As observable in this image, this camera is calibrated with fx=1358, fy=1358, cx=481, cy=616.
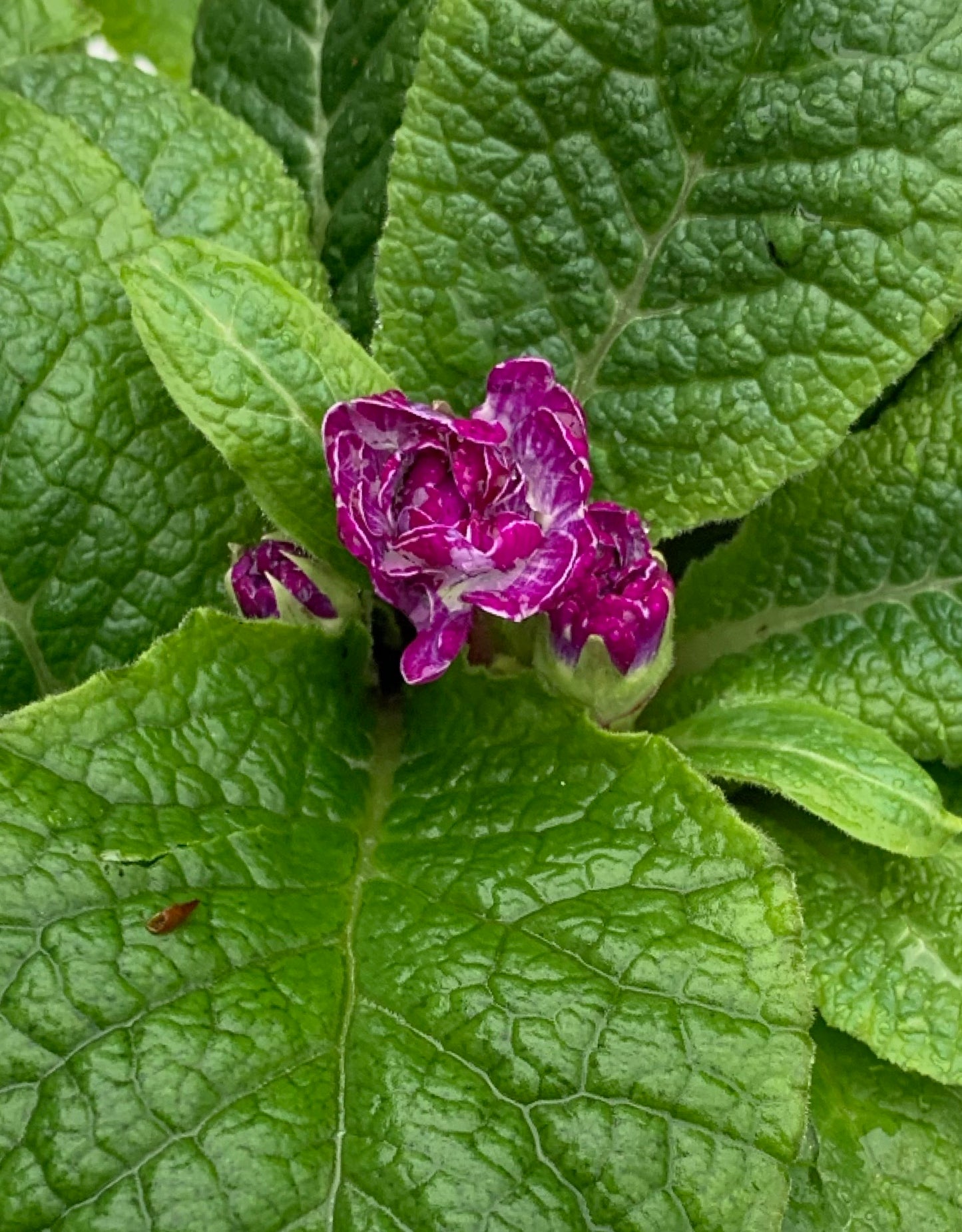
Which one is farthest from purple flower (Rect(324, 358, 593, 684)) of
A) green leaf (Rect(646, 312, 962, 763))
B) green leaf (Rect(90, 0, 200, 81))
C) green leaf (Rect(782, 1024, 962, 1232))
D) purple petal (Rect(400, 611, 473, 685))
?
green leaf (Rect(90, 0, 200, 81))

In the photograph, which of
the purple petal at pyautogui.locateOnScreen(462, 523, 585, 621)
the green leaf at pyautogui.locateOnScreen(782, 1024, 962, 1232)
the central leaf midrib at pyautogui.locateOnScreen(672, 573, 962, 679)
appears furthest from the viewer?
the central leaf midrib at pyautogui.locateOnScreen(672, 573, 962, 679)

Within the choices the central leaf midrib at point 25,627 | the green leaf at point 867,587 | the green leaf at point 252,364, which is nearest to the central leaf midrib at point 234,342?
the green leaf at point 252,364

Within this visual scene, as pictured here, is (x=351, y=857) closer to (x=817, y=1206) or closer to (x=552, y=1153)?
(x=552, y=1153)

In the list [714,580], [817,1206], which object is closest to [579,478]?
[714,580]

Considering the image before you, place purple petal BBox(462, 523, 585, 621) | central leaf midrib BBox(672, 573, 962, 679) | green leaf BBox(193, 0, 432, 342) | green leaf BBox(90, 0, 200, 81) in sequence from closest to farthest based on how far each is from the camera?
1. purple petal BBox(462, 523, 585, 621)
2. central leaf midrib BBox(672, 573, 962, 679)
3. green leaf BBox(193, 0, 432, 342)
4. green leaf BBox(90, 0, 200, 81)

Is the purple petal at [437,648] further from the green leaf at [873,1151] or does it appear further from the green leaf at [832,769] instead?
the green leaf at [873,1151]

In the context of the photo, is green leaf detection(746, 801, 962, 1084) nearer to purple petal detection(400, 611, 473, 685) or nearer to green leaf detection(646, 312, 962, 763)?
green leaf detection(646, 312, 962, 763)
